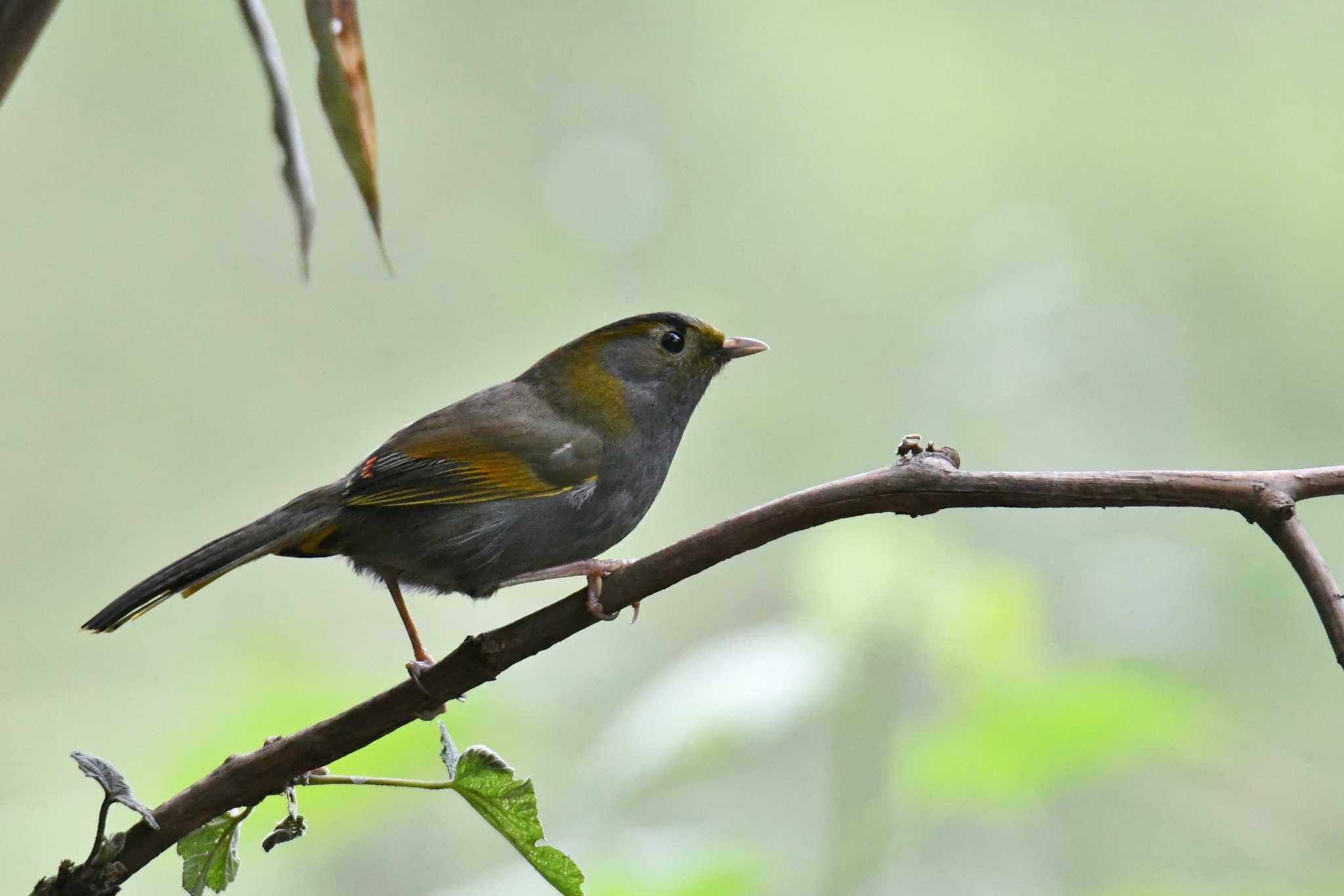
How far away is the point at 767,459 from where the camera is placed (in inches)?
164

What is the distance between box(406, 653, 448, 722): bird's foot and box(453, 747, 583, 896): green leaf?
58 mm

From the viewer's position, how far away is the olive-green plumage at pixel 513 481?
2.12 m

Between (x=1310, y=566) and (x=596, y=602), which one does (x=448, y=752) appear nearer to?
(x=596, y=602)

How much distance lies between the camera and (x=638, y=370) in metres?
2.51

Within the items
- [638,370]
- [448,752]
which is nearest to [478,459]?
[638,370]

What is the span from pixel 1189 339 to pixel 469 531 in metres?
2.75

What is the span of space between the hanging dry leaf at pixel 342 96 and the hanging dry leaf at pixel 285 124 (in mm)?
48

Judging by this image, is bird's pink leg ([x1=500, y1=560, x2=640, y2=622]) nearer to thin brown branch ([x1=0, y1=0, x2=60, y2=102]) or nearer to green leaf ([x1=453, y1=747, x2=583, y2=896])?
green leaf ([x1=453, y1=747, x2=583, y2=896])

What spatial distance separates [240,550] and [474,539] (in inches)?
14.8

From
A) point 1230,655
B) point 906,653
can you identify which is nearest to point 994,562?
point 906,653

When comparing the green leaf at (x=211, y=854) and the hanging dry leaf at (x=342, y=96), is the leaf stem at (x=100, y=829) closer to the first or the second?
the green leaf at (x=211, y=854)

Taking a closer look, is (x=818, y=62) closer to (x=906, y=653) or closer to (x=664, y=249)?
(x=664, y=249)

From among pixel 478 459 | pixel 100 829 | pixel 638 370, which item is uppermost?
pixel 638 370

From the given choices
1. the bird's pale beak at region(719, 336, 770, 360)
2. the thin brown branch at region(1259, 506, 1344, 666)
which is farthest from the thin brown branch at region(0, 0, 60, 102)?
the bird's pale beak at region(719, 336, 770, 360)
